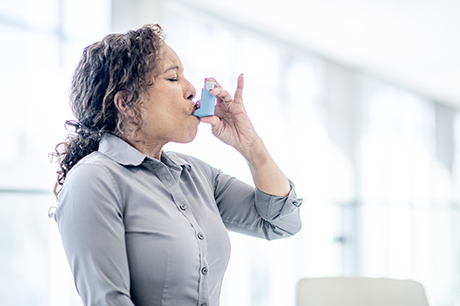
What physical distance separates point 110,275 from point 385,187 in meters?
6.08

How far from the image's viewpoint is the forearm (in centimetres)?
138

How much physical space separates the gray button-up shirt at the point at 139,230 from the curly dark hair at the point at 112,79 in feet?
0.19

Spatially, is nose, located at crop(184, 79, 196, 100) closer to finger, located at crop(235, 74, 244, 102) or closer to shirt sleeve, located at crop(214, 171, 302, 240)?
finger, located at crop(235, 74, 244, 102)

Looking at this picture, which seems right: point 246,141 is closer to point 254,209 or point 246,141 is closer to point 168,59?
point 254,209

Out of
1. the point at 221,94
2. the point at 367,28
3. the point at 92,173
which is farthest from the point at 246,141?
the point at 367,28

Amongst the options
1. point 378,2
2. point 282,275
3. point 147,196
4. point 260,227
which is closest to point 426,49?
point 378,2

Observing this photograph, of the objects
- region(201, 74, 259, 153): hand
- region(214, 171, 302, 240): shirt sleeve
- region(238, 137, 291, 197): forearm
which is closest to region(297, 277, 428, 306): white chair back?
region(214, 171, 302, 240): shirt sleeve

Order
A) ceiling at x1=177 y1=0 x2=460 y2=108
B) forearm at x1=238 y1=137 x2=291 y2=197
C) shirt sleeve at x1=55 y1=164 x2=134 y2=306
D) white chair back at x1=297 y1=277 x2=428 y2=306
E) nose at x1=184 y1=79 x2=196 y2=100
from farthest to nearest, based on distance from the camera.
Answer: ceiling at x1=177 y1=0 x2=460 y2=108
white chair back at x1=297 y1=277 x2=428 y2=306
forearm at x1=238 y1=137 x2=291 y2=197
nose at x1=184 y1=79 x2=196 y2=100
shirt sleeve at x1=55 y1=164 x2=134 y2=306

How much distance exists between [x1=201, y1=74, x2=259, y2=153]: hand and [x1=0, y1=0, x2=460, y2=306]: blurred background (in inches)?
66.5

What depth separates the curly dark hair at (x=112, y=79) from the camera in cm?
116

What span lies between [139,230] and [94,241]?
120mm

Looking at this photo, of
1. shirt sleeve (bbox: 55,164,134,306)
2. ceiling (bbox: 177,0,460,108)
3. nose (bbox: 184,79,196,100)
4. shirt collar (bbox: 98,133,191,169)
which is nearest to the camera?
shirt sleeve (bbox: 55,164,134,306)

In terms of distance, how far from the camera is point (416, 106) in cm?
741

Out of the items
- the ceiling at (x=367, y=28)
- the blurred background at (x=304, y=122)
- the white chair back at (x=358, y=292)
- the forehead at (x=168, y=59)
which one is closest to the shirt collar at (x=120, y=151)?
the forehead at (x=168, y=59)
